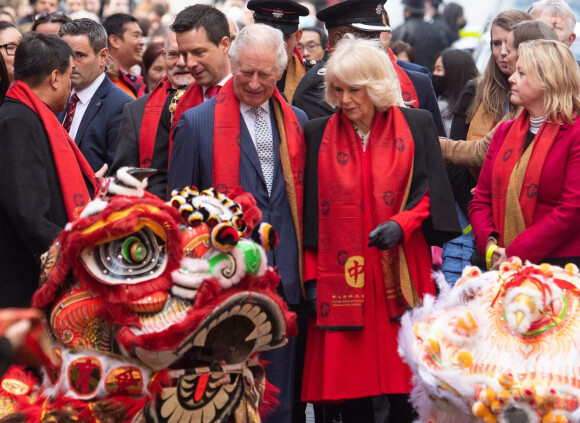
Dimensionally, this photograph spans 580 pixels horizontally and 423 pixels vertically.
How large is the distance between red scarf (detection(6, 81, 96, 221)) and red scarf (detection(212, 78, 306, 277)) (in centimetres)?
65

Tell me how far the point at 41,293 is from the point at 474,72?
519cm

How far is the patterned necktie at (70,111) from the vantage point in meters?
7.52

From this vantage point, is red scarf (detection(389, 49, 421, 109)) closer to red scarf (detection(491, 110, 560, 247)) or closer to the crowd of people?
the crowd of people

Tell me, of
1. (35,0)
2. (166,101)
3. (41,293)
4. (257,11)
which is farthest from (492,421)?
(35,0)

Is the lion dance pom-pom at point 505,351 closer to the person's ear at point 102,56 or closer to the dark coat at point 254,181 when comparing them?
the dark coat at point 254,181

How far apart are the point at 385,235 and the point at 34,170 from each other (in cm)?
170

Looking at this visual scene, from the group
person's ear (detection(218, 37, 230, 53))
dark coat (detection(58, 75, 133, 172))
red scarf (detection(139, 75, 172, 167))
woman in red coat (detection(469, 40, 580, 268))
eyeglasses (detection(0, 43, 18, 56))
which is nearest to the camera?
woman in red coat (detection(469, 40, 580, 268))

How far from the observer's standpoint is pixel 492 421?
4.35m

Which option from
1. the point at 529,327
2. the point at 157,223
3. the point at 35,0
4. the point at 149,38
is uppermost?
the point at 157,223

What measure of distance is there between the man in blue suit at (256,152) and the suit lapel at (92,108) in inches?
67.5

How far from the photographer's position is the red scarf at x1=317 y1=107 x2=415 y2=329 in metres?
5.71

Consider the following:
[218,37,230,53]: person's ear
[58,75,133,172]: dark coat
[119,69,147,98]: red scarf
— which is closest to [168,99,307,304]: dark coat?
[218,37,230,53]: person's ear

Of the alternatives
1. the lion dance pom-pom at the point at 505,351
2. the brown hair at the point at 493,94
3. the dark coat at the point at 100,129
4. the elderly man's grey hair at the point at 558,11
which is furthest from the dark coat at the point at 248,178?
the elderly man's grey hair at the point at 558,11

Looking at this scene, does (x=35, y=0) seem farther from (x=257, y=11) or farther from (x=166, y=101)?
(x=166, y=101)
